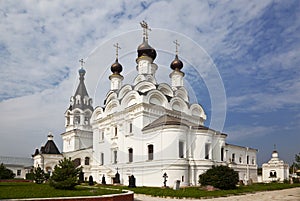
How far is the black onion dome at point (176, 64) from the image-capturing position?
139 feet

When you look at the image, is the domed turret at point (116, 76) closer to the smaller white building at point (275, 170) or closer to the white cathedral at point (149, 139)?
the white cathedral at point (149, 139)

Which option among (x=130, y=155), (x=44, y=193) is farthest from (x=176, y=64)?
(x=44, y=193)

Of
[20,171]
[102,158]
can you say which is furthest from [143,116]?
[20,171]

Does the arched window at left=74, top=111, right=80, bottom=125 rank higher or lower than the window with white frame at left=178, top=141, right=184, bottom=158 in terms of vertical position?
higher

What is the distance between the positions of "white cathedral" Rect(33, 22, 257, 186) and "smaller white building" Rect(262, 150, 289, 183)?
5.68m

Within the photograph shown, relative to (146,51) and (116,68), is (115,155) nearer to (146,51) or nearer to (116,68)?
(116,68)

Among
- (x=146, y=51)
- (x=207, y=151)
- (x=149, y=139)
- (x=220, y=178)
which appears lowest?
(x=220, y=178)

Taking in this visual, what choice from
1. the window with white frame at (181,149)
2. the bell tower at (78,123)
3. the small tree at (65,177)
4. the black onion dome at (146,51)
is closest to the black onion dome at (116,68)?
the black onion dome at (146,51)

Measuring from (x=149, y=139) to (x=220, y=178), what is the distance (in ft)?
30.0

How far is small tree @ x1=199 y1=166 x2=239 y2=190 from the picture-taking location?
25.6 metres

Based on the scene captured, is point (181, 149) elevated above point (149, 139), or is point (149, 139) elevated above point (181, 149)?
point (149, 139)

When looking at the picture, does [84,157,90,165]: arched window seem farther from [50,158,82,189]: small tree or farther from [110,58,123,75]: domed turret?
[50,158,82,189]: small tree

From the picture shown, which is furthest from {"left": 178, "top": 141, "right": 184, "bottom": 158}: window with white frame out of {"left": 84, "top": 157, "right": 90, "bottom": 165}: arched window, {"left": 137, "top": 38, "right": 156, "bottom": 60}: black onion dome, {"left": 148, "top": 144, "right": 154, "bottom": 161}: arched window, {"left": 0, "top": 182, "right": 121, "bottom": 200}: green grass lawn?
{"left": 84, "top": 157, "right": 90, "bottom": 165}: arched window

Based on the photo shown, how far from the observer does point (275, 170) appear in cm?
5131
